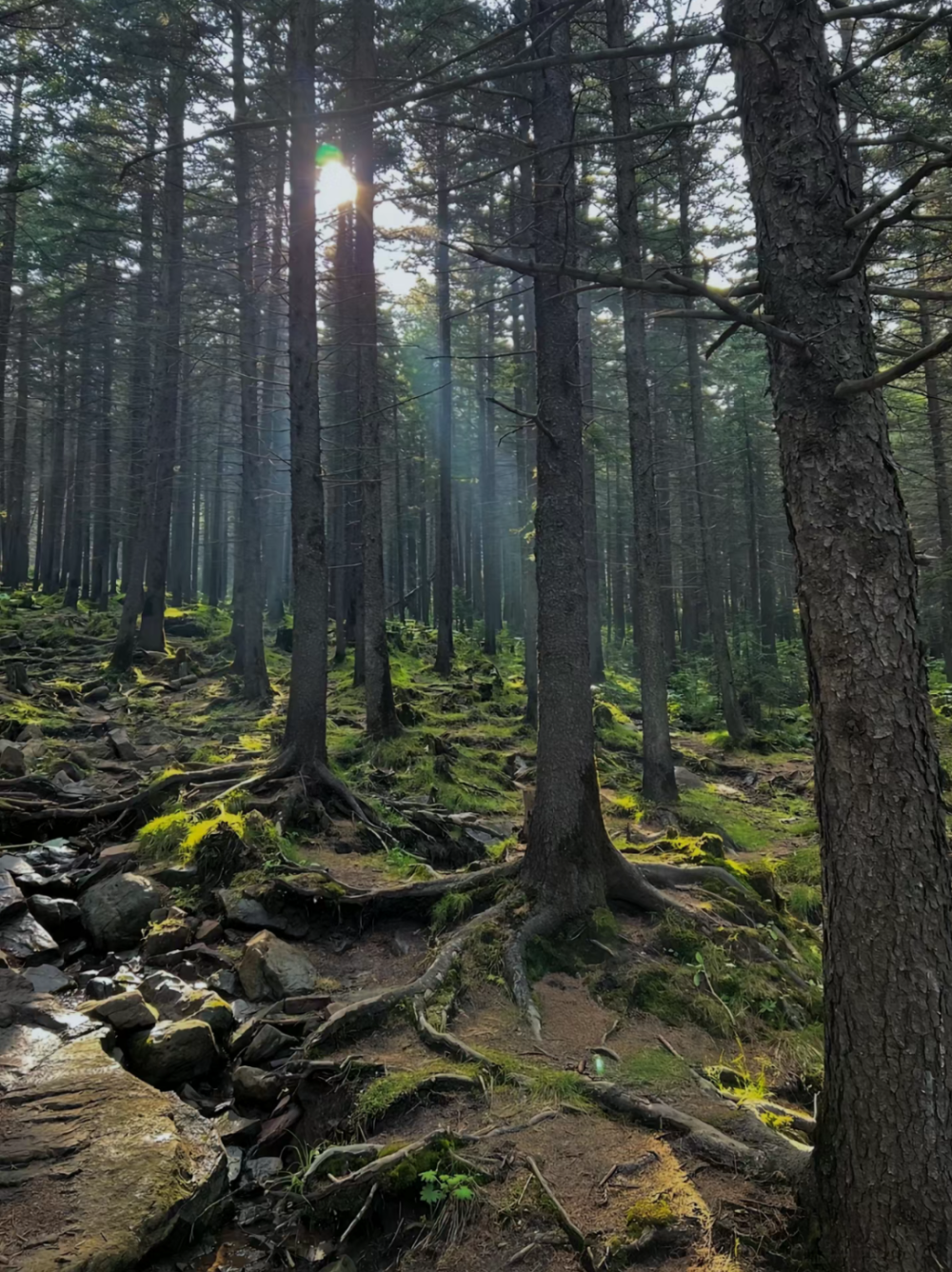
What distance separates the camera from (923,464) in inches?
770

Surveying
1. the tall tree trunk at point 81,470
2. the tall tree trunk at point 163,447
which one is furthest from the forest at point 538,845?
the tall tree trunk at point 81,470

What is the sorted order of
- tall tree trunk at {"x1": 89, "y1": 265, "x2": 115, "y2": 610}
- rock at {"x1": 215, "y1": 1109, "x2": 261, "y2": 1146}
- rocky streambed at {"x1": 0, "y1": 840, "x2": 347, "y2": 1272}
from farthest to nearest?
tall tree trunk at {"x1": 89, "y1": 265, "x2": 115, "y2": 610} < rock at {"x1": 215, "y1": 1109, "x2": 261, "y2": 1146} < rocky streambed at {"x1": 0, "y1": 840, "x2": 347, "y2": 1272}

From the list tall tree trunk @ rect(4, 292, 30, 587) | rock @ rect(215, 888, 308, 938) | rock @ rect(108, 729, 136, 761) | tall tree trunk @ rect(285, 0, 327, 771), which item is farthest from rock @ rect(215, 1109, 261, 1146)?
tall tree trunk @ rect(4, 292, 30, 587)

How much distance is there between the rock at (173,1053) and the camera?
175 inches

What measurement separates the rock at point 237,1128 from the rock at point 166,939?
1.94 metres

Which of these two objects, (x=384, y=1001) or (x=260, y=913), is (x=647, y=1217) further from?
(x=260, y=913)

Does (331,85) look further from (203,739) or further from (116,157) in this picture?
(203,739)

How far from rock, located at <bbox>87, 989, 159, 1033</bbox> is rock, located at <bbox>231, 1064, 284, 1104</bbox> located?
0.78 metres

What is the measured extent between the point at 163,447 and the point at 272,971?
1482 centimetres

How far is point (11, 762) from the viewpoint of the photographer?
8.98m

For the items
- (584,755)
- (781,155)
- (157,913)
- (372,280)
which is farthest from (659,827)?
(372,280)

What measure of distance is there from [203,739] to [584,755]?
8050 millimetres

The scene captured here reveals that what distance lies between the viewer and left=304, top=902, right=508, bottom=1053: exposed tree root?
4609mm

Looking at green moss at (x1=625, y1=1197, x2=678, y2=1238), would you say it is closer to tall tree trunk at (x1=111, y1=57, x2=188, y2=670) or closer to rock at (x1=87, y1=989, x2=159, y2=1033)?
rock at (x1=87, y1=989, x2=159, y2=1033)
